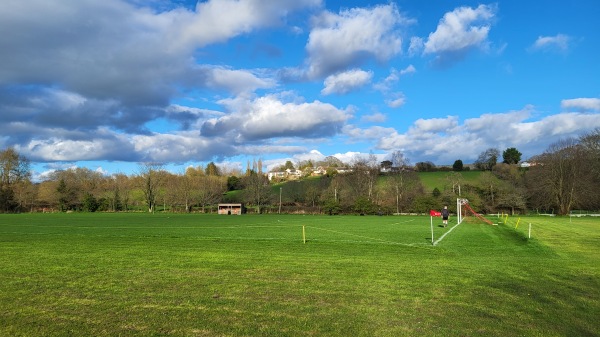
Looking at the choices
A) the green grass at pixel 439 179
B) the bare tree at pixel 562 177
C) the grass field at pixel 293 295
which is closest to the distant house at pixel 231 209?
the green grass at pixel 439 179

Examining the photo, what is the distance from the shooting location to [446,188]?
96.1 metres

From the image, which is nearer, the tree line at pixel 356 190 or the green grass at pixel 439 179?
the tree line at pixel 356 190

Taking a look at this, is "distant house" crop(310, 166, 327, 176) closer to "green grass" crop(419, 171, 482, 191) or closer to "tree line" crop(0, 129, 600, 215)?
"tree line" crop(0, 129, 600, 215)

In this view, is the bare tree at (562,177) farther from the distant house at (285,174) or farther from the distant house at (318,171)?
the distant house at (285,174)

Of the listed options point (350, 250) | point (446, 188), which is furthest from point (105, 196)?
point (350, 250)

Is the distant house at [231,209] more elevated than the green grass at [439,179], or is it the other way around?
the green grass at [439,179]

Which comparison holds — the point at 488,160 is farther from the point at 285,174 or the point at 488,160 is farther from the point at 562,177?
the point at 285,174

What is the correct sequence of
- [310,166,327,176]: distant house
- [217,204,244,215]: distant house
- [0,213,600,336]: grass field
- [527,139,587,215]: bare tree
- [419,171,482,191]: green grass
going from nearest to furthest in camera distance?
[0,213,600,336]: grass field, [527,139,587,215]: bare tree, [217,204,244,215]: distant house, [419,171,482,191]: green grass, [310,166,327,176]: distant house

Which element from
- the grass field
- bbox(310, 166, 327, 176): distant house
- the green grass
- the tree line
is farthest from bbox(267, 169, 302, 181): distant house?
the grass field

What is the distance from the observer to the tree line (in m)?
78.6

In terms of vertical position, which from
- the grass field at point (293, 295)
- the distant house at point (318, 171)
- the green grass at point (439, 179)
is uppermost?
the distant house at point (318, 171)

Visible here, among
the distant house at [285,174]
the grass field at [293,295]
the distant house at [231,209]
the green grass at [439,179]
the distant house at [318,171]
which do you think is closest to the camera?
the grass field at [293,295]

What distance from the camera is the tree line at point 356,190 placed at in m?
78.6

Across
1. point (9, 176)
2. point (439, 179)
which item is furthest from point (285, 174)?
point (9, 176)
